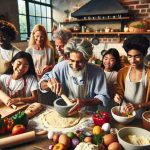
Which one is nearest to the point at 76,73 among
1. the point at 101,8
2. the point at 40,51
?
the point at 40,51

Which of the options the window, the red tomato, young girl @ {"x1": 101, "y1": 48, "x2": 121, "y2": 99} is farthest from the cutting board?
the window

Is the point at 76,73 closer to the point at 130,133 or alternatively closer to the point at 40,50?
the point at 130,133

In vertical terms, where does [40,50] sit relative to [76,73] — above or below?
above

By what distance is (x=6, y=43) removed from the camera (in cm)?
204

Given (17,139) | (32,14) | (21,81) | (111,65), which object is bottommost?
(17,139)

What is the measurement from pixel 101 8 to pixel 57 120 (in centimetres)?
348

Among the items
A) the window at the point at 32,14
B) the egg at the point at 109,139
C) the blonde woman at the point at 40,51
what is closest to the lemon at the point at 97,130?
the egg at the point at 109,139

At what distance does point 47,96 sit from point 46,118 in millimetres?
874

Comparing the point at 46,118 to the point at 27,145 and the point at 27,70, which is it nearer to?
the point at 27,145

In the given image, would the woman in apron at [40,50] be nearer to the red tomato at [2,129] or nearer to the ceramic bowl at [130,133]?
the red tomato at [2,129]

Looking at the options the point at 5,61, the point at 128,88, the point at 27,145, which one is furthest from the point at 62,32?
the point at 27,145

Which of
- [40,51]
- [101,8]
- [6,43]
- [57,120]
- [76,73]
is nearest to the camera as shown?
[57,120]

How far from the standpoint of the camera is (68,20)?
489 cm

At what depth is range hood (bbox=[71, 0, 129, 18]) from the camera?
13.5 feet
